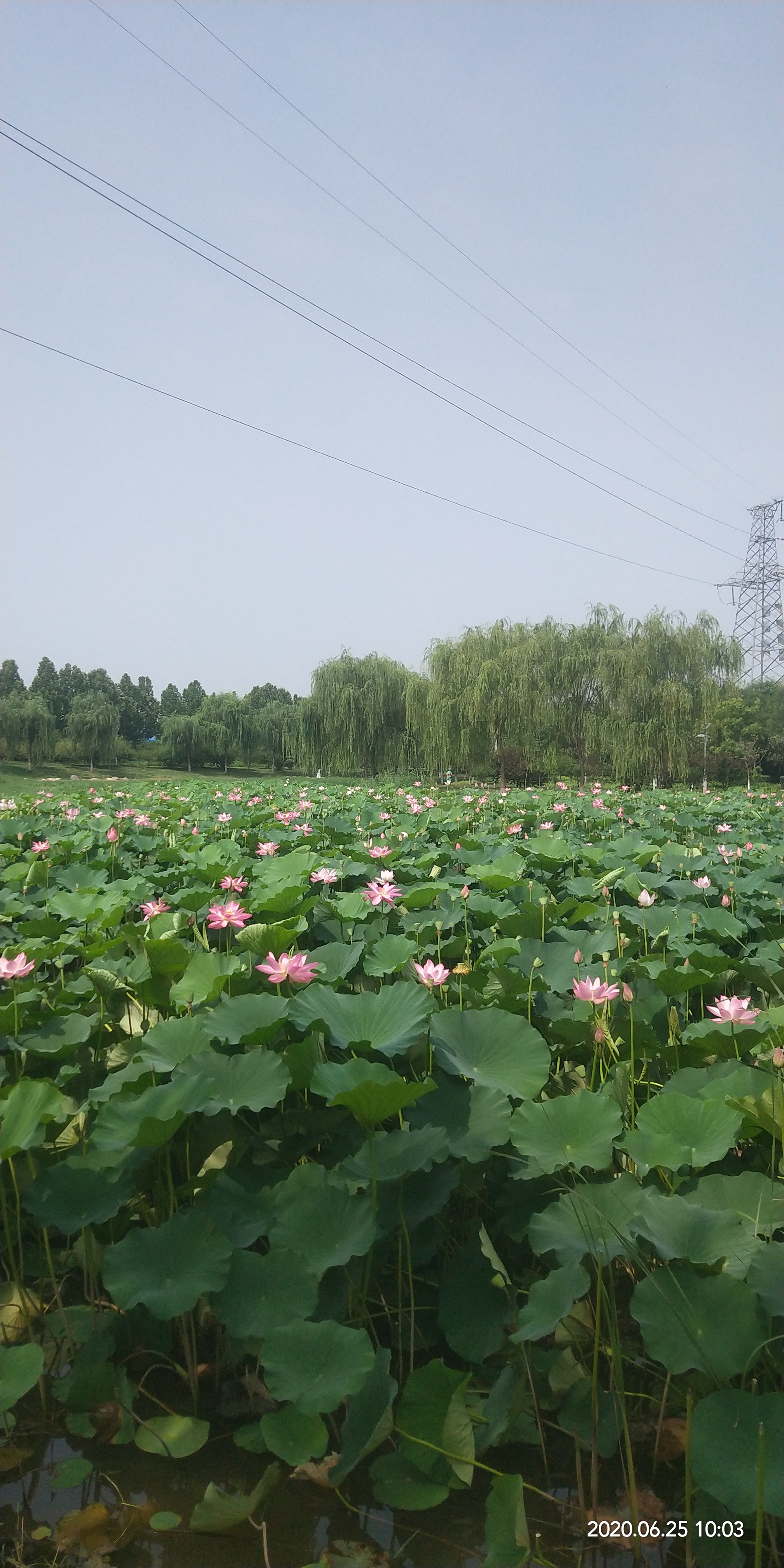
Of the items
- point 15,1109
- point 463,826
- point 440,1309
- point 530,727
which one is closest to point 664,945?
point 440,1309

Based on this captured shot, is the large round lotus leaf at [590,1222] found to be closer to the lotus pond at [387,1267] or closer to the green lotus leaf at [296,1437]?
the lotus pond at [387,1267]

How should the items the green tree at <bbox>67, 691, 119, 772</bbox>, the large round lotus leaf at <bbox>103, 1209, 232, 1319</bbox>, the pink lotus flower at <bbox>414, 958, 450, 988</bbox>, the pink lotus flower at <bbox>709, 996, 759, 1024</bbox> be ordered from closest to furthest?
the large round lotus leaf at <bbox>103, 1209, 232, 1319</bbox> < the pink lotus flower at <bbox>709, 996, 759, 1024</bbox> < the pink lotus flower at <bbox>414, 958, 450, 988</bbox> < the green tree at <bbox>67, 691, 119, 772</bbox>

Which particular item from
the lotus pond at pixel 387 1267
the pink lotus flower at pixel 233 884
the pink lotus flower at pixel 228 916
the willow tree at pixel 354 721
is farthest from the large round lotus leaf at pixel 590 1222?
the willow tree at pixel 354 721

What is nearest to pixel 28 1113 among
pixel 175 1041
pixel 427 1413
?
pixel 175 1041

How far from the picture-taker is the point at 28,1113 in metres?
1.22

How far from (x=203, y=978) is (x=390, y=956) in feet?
1.36

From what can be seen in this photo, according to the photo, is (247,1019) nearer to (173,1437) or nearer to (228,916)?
(173,1437)

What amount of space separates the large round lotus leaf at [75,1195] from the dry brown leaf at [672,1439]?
2.41 ft

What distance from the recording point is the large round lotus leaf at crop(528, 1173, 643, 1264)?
1.06 m

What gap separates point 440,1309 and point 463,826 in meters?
4.33

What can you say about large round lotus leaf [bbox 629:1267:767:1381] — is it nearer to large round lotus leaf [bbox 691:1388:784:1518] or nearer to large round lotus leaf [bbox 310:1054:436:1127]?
large round lotus leaf [bbox 691:1388:784:1518]

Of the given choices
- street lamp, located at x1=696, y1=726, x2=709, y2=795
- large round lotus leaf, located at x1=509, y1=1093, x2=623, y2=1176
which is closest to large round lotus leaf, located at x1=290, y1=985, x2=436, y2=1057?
Answer: large round lotus leaf, located at x1=509, y1=1093, x2=623, y2=1176

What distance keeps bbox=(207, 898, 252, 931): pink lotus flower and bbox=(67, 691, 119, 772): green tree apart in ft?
97.8

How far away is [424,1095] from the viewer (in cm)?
133
